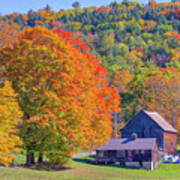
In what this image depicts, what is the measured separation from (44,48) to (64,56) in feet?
7.77

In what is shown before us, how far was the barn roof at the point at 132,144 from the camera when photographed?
62.8 meters

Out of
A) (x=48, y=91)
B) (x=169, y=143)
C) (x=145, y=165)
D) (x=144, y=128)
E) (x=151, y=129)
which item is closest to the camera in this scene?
(x=48, y=91)

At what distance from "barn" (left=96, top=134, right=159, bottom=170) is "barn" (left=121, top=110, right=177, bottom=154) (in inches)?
295

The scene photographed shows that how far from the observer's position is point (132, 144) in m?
64.6

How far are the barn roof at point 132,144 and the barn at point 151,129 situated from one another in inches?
311

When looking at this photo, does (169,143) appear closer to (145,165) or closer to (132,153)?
(132,153)

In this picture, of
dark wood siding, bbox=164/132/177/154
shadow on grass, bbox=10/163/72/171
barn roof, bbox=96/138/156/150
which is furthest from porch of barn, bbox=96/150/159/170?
shadow on grass, bbox=10/163/72/171

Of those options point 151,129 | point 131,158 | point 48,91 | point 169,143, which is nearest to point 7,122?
point 48,91

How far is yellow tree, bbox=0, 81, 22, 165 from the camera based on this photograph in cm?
3797

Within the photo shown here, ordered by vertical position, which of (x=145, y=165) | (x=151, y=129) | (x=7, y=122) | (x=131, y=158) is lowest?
(x=145, y=165)

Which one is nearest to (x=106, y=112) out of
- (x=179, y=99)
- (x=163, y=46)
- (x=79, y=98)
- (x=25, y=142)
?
(x=79, y=98)

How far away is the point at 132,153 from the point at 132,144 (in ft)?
4.93

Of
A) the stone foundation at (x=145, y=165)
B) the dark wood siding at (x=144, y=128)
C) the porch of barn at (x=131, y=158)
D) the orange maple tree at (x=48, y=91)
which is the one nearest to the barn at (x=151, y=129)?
the dark wood siding at (x=144, y=128)

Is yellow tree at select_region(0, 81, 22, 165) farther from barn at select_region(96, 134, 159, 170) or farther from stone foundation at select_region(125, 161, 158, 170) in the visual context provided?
barn at select_region(96, 134, 159, 170)
